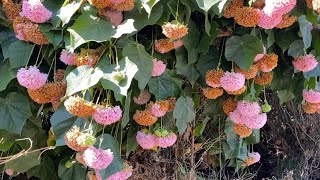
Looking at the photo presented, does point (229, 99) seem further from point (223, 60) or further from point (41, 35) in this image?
point (41, 35)

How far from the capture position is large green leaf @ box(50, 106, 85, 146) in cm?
114

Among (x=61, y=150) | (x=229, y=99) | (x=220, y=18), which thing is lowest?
(x=61, y=150)

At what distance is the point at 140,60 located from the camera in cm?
107

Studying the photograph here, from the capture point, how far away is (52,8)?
113cm

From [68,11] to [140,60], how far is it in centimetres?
19

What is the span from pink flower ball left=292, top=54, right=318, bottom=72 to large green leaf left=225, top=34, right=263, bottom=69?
17cm

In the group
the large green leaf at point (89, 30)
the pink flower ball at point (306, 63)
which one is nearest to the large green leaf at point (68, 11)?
the large green leaf at point (89, 30)

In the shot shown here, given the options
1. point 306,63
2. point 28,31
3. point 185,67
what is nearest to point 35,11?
point 28,31

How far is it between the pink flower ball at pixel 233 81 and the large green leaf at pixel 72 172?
53cm

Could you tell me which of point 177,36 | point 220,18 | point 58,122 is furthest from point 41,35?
point 220,18

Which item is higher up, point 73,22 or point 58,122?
point 73,22

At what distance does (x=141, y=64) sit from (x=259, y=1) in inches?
12.2

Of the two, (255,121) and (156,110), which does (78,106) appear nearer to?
(156,110)

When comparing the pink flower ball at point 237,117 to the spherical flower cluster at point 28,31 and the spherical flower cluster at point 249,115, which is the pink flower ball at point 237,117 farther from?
the spherical flower cluster at point 28,31
